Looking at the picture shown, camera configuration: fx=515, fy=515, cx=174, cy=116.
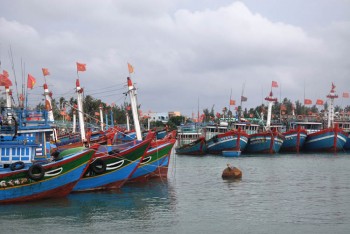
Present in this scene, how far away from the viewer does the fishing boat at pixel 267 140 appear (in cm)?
7212

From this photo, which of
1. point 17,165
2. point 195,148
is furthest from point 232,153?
point 17,165

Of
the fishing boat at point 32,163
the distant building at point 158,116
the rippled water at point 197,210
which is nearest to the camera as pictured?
the rippled water at point 197,210

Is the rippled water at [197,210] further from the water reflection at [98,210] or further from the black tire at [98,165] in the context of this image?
the black tire at [98,165]

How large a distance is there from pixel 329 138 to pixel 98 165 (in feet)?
170

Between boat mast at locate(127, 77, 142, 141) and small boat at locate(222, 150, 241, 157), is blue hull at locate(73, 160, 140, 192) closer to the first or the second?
→ boat mast at locate(127, 77, 142, 141)

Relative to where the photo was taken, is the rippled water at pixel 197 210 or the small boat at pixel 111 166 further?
the small boat at pixel 111 166

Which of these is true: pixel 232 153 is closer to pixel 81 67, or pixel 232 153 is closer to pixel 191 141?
pixel 191 141

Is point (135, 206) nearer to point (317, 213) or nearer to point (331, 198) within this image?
point (317, 213)

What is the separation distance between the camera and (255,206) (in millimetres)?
26734

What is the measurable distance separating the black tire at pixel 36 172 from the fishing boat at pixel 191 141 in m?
48.5

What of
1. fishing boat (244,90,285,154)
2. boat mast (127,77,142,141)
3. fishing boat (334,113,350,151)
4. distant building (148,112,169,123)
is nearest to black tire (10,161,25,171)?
boat mast (127,77,142,141)

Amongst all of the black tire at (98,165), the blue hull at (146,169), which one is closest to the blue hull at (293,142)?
the blue hull at (146,169)

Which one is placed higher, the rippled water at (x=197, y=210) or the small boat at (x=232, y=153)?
the small boat at (x=232, y=153)

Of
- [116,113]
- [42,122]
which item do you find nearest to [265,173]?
[42,122]
